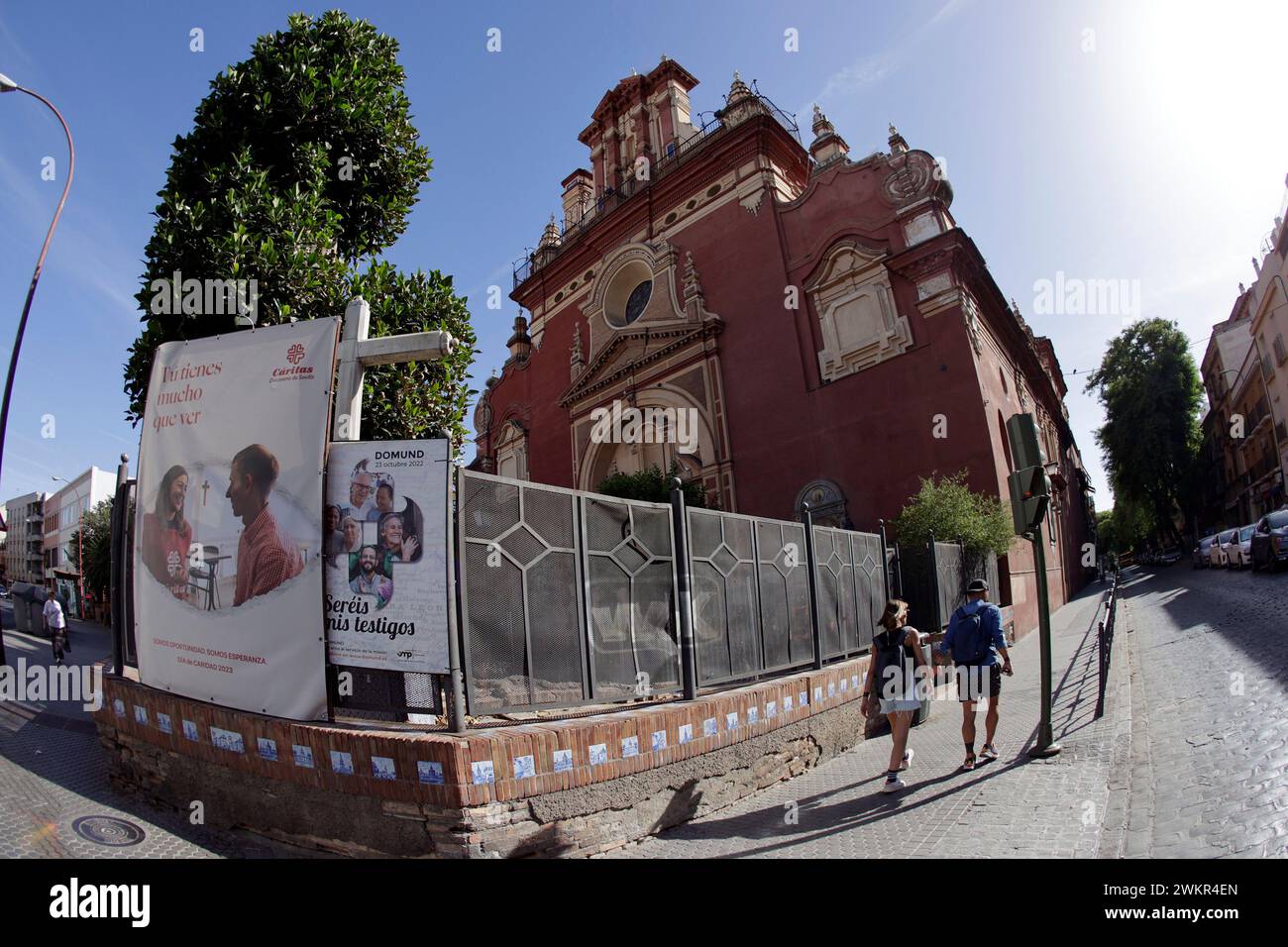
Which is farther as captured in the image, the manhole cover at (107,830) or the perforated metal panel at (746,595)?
the perforated metal panel at (746,595)

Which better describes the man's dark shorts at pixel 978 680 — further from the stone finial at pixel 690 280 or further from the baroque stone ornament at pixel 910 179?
the stone finial at pixel 690 280

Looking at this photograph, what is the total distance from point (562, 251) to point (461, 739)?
2775cm

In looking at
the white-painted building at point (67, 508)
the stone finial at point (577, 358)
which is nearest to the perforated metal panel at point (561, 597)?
the stone finial at point (577, 358)

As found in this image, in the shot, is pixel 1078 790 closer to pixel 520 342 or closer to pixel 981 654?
pixel 981 654

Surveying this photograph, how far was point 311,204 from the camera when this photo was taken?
7.84 m

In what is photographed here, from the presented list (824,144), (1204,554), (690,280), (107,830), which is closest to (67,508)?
(690,280)

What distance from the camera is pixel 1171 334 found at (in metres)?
39.2

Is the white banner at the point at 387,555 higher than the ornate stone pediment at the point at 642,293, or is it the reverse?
the ornate stone pediment at the point at 642,293

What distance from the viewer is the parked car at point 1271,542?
1695 centimetres

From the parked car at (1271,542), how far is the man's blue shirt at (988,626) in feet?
56.7

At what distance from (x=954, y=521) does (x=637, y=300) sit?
1603 cm

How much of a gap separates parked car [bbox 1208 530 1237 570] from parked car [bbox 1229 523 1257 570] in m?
0.56
